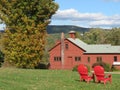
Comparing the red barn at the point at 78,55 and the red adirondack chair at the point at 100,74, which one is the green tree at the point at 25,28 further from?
the red adirondack chair at the point at 100,74

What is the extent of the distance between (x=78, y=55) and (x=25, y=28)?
81.1ft

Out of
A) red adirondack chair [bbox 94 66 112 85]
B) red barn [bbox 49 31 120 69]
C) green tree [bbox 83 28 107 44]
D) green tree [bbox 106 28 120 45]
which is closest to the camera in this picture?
red adirondack chair [bbox 94 66 112 85]

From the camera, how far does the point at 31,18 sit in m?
53.3

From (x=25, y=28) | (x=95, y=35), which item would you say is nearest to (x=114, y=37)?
(x=95, y=35)

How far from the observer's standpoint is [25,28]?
52.3 meters

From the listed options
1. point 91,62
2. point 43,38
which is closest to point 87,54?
point 91,62

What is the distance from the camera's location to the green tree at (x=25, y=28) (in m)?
51.7

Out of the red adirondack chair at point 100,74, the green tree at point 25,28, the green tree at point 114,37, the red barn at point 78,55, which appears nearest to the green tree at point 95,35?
the green tree at point 114,37

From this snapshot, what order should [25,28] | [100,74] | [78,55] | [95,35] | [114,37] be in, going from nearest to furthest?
[100,74]
[25,28]
[78,55]
[114,37]
[95,35]

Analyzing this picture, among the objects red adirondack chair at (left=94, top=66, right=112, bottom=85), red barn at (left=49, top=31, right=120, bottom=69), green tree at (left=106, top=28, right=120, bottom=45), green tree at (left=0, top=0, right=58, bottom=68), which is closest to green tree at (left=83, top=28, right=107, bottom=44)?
green tree at (left=106, top=28, right=120, bottom=45)

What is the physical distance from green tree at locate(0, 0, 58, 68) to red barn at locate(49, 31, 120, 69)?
20.4m

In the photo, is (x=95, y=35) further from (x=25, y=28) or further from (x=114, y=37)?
(x=25, y=28)

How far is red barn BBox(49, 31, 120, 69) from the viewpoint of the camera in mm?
73706

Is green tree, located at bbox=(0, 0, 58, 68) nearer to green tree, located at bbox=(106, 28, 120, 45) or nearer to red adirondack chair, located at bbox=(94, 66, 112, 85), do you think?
red adirondack chair, located at bbox=(94, 66, 112, 85)
